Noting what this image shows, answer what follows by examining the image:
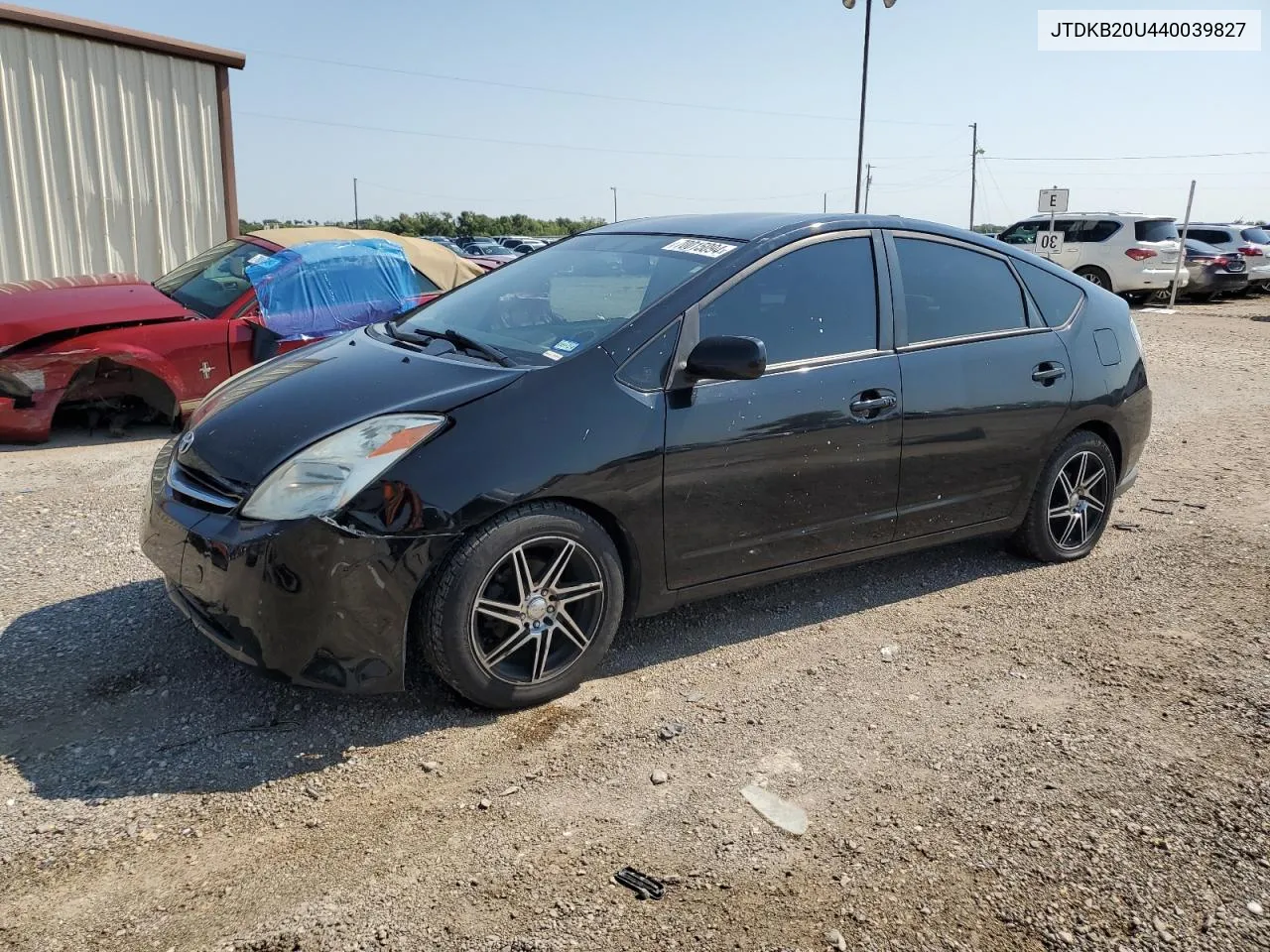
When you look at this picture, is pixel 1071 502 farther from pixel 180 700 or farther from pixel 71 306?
pixel 71 306

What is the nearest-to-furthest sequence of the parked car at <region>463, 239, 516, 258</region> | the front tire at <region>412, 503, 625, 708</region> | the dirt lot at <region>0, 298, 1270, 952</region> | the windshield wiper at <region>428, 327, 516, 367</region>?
the dirt lot at <region>0, 298, 1270, 952</region> < the front tire at <region>412, 503, 625, 708</region> < the windshield wiper at <region>428, 327, 516, 367</region> < the parked car at <region>463, 239, 516, 258</region>

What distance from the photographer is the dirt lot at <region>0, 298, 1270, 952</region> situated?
246cm

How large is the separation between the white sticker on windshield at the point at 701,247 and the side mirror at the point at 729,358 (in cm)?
55

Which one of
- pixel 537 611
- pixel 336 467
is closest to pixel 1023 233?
pixel 537 611

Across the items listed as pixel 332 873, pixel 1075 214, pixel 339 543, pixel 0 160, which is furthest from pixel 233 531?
pixel 1075 214

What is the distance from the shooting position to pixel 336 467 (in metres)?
3.13

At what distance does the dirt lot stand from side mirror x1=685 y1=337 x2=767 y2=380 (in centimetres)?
112

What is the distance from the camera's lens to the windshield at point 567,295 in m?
3.78

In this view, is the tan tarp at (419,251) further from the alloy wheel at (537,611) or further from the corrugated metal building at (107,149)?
the alloy wheel at (537,611)

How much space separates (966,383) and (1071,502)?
108 centimetres

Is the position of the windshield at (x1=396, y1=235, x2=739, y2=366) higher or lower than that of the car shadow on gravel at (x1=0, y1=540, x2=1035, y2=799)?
higher

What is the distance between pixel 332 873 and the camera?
2588 millimetres

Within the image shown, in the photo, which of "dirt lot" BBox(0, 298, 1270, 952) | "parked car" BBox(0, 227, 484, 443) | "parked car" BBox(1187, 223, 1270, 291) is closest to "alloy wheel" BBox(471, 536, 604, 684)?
"dirt lot" BBox(0, 298, 1270, 952)

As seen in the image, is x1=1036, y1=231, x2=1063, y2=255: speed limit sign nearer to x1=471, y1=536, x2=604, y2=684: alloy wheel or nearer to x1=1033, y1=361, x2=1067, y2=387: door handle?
x1=1033, y1=361, x2=1067, y2=387: door handle
